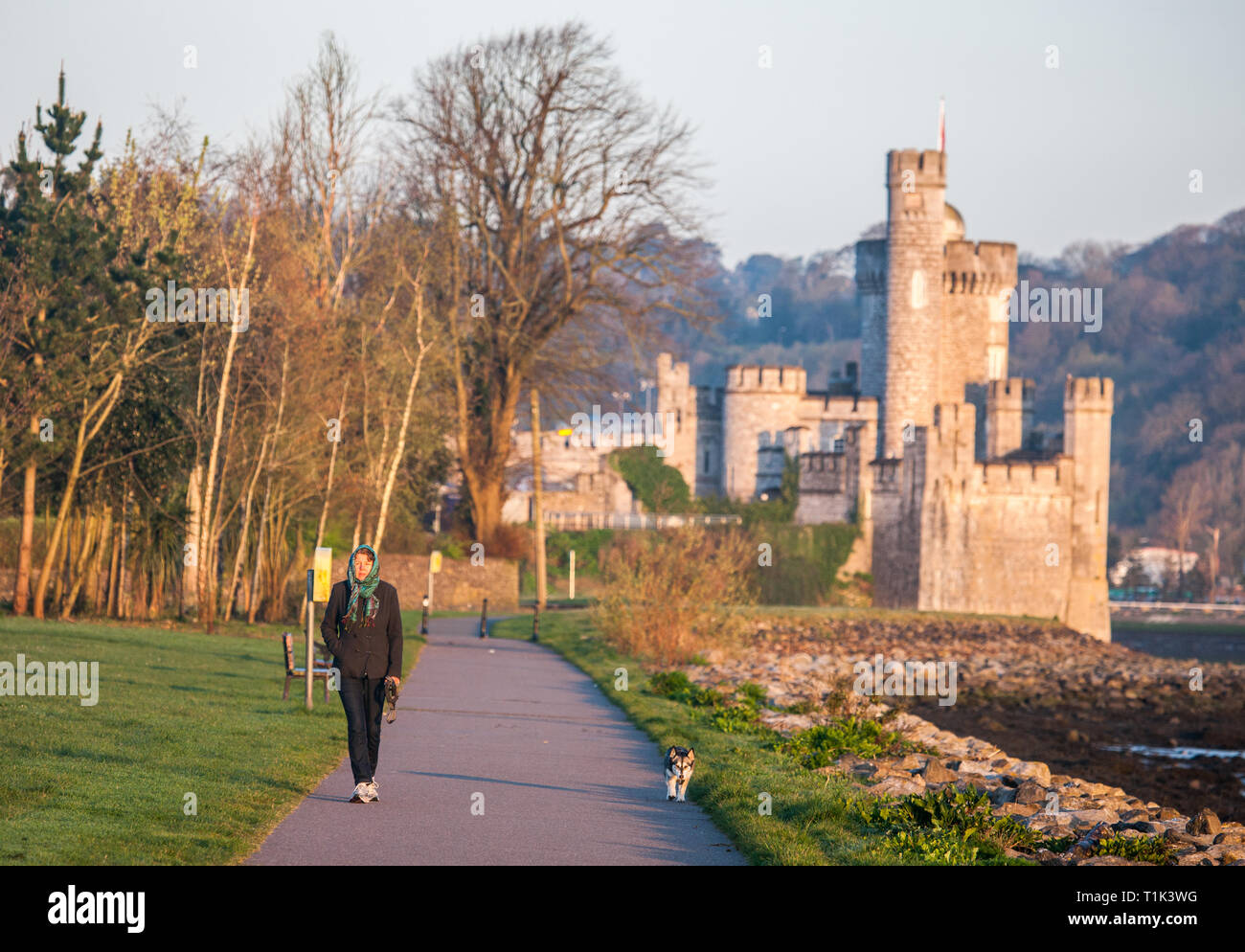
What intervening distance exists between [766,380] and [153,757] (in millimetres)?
59778

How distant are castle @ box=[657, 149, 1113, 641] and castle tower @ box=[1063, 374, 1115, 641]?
7 cm

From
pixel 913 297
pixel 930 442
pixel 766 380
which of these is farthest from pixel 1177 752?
pixel 913 297

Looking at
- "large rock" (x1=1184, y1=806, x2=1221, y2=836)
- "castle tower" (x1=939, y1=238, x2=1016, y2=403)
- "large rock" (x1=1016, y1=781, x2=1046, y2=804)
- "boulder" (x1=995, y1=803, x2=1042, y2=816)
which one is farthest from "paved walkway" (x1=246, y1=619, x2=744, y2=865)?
"castle tower" (x1=939, y1=238, x2=1016, y2=403)

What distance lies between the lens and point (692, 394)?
240 ft

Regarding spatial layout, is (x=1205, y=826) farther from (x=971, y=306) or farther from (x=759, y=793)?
(x=971, y=306)

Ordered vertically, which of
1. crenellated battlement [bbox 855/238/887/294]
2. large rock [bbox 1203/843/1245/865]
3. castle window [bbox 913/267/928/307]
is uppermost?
crenellated battlement [bbox 855/238/887/294]

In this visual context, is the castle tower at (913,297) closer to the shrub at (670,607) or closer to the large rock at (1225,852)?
the shrub at (670,607)

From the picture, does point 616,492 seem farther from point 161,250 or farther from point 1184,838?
point 1184,838

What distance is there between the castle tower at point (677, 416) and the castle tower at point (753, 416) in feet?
5.68

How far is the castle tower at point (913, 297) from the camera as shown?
70.1 m

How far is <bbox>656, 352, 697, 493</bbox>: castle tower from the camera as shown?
235ft

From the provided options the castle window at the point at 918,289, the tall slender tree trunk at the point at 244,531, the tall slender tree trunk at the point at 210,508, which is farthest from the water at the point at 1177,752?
the castle window at the point at 918,289

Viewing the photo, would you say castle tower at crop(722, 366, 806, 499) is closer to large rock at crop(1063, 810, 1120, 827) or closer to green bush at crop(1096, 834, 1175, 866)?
large rock at crop(1063, 810, 1120, 827)
